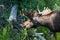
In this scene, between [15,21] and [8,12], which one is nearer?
[15,21]

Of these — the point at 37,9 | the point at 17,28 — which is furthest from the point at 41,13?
the point at 17,28

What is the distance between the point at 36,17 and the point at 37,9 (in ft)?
0.80

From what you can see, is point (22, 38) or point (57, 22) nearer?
point (22, 38)

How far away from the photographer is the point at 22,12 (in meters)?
5.99

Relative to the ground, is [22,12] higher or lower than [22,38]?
higher

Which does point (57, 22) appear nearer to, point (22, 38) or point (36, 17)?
point (36, 17)

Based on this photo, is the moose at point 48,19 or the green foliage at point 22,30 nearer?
the green foliage at point 22,30

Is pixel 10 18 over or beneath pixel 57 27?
over

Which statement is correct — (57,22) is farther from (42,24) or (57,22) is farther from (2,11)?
(2,11)

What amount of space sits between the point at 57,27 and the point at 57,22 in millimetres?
105

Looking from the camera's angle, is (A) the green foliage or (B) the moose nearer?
(A) the green foliage

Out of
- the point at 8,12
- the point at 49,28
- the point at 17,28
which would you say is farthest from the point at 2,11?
the point at 49,28

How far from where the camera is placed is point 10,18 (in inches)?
227

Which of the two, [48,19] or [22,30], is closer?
[22,30]
